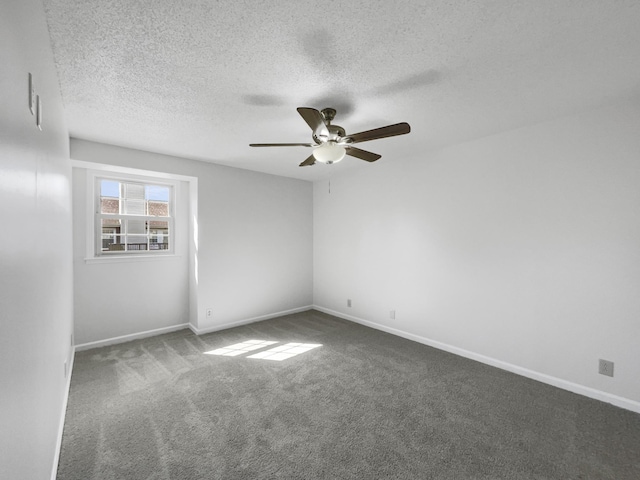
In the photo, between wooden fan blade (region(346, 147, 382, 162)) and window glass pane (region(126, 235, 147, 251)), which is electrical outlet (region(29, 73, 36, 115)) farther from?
window glass pane (region(126, 235, 147, 251))

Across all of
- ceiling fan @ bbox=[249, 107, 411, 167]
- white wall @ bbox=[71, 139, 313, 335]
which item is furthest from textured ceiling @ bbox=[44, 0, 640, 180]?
white wall @ bbox=[71, 139, 313, 335]

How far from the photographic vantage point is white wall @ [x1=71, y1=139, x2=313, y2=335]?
3748 millimetres

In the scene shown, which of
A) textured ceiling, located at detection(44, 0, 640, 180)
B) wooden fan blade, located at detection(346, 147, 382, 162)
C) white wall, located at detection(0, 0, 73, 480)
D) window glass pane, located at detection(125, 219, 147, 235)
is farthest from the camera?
window glass pane, located at detection(125, 219, 147, 235)

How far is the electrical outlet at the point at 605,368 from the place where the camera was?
2.37m

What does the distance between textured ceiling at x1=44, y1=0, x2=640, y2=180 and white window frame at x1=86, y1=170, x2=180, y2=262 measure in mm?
929

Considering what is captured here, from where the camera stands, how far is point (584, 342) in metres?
2.51

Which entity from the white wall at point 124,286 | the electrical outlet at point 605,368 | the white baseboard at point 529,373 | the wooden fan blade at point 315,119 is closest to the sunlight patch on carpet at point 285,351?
the white baseboard at point 529,373

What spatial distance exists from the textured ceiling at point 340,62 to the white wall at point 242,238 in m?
1.07

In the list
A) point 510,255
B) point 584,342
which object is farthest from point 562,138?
point 584,342

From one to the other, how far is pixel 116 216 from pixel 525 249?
194 inches

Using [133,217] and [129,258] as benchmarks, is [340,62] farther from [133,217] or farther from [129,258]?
[129,258]

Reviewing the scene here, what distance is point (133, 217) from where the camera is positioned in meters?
3.86

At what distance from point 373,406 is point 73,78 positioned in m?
3.39

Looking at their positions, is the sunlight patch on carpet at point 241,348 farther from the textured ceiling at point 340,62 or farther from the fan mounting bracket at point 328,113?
the fan mounting bracket at point 328,113
